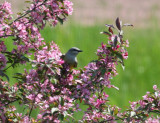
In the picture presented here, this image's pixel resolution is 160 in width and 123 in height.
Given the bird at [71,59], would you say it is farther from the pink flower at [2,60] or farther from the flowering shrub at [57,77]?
the pink flower at [2,60]

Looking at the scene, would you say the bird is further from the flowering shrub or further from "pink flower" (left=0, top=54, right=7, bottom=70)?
"pink flower" (left=0, top=54, right=7, bottom=70)

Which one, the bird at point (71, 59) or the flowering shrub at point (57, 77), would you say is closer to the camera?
the flowering shrub at point (57, 77)

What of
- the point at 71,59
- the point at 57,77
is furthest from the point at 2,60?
the point at 71,59

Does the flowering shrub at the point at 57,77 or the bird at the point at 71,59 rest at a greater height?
the bird at the point at 71,59

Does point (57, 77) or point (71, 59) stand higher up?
point (71, 59)

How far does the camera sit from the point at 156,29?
10.1 meters

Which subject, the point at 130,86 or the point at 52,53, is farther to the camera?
the point at 130,86

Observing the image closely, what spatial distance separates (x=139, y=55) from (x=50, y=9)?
16.7ft

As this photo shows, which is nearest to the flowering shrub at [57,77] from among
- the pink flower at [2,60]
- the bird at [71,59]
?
the pink flower at [2,60]

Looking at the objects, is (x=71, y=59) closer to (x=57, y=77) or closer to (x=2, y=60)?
(x=57, y=77)

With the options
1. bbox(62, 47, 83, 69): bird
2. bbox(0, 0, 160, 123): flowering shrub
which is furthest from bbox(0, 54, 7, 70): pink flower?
bbox(62, 47, 83, 69): bird

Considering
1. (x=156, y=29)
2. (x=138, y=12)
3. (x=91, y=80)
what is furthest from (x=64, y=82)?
(x=138, y=12)

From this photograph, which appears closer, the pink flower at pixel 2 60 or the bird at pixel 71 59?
the pink flower at pixel 2 60

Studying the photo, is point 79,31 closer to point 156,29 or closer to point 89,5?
point 156,29
